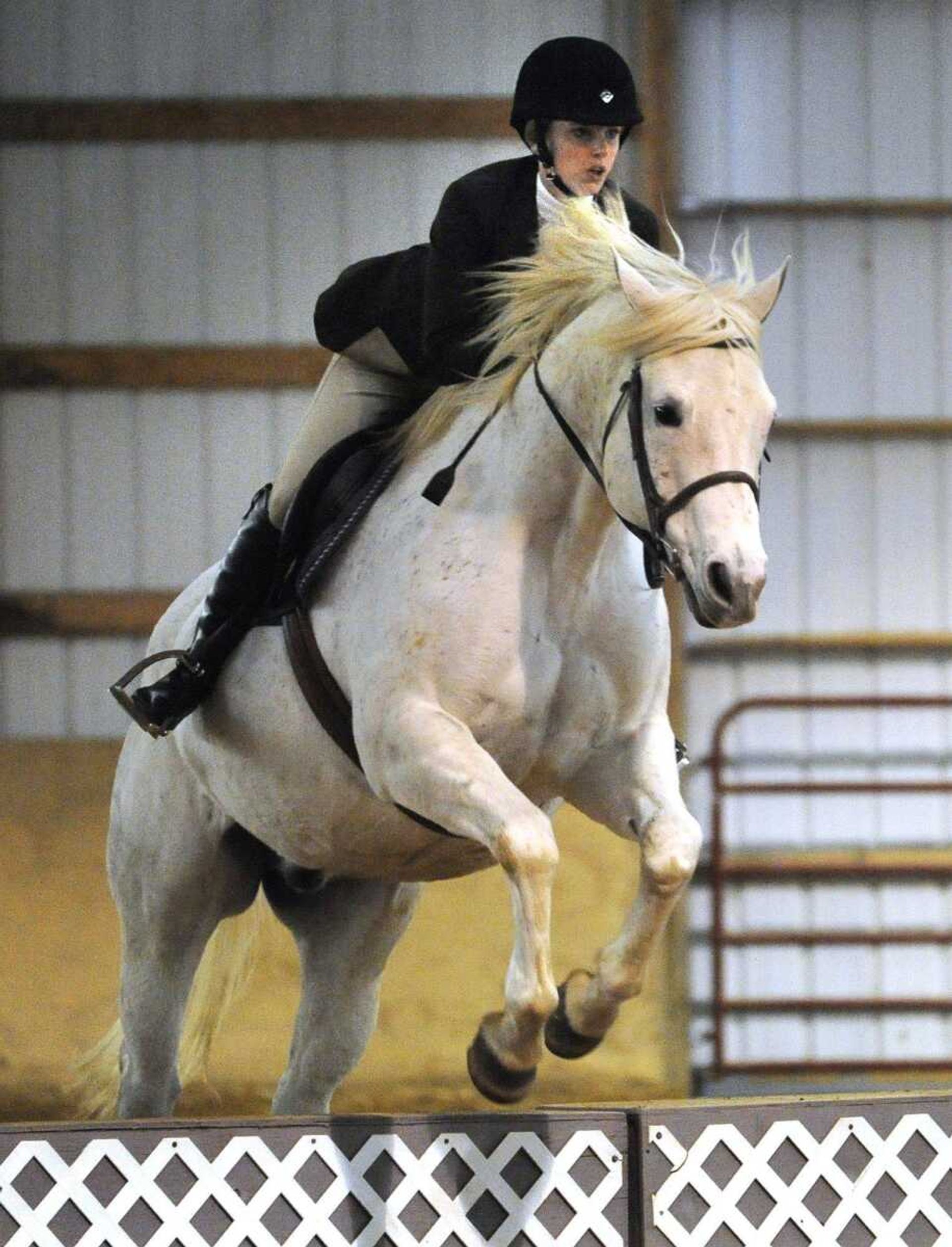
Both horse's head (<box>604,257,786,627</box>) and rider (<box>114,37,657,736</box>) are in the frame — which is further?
rider (<box>114,37,657,736</box>)

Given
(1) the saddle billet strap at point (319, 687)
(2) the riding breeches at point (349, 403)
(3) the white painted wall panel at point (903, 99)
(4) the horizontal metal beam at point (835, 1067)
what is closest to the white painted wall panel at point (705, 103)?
(3) the white painted wall panel at point (903, 99)

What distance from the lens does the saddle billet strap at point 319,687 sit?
3494 mm

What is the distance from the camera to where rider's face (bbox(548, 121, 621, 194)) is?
3.31m

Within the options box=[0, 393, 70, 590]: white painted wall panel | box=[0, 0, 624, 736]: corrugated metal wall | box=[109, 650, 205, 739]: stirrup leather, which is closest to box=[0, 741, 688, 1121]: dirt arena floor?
box=[0, 0, 624, 736]: corrugated metal wall

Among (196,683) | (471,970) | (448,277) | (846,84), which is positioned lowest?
(471,970)

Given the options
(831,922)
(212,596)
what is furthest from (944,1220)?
(831,922)

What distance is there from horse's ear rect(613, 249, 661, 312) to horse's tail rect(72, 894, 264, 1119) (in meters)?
1.95

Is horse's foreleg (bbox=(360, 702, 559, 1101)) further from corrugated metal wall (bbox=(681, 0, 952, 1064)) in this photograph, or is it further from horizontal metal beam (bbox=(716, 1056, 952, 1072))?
corrugated metal wall (bbox=(681, 0, 952, 1064))

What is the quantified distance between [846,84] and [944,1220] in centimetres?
569

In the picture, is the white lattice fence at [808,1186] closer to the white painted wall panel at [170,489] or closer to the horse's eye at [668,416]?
the horse's eye at [668,416]

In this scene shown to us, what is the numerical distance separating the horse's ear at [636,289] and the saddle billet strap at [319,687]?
35.1 inches

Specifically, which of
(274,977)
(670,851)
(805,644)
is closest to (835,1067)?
(805,644)

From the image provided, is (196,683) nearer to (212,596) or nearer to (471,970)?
(212,596)

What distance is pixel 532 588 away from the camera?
10.4 feet
